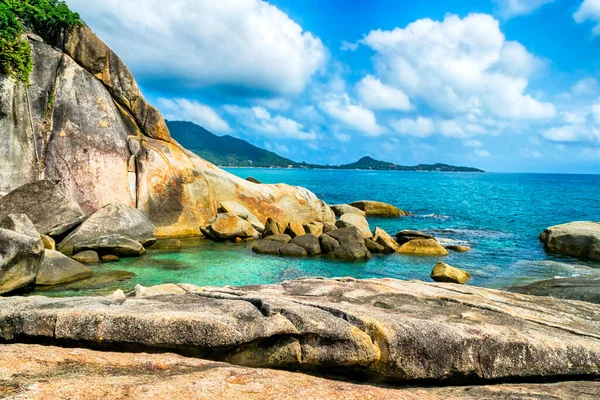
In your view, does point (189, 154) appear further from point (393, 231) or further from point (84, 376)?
point (84, 376)

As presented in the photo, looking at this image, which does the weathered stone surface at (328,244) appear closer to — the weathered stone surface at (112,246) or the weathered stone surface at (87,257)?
the weathered stone surface at (112,246)

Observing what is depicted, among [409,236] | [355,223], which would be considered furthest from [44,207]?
A: [409,236]

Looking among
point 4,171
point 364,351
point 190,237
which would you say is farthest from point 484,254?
point 4,171

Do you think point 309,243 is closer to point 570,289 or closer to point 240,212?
point 240,212

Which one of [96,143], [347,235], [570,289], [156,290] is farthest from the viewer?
[347,235]

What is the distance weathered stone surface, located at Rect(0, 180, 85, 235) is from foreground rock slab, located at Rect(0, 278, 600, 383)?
16.1 metres

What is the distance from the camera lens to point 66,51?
26.5m

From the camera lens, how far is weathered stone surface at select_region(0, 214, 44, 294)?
523 inches

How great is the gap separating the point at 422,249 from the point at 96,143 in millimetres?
22643

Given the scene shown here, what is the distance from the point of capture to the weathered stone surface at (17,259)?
43.5ft

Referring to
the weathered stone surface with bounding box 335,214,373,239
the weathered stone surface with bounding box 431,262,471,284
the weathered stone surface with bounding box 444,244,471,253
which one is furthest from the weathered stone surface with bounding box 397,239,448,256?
the weathered stone surface with bounding box 431,262,471,284

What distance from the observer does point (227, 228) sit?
2797 cm

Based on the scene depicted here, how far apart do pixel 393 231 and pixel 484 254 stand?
1115 cm

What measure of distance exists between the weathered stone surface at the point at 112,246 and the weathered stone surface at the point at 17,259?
6093 millimetres
